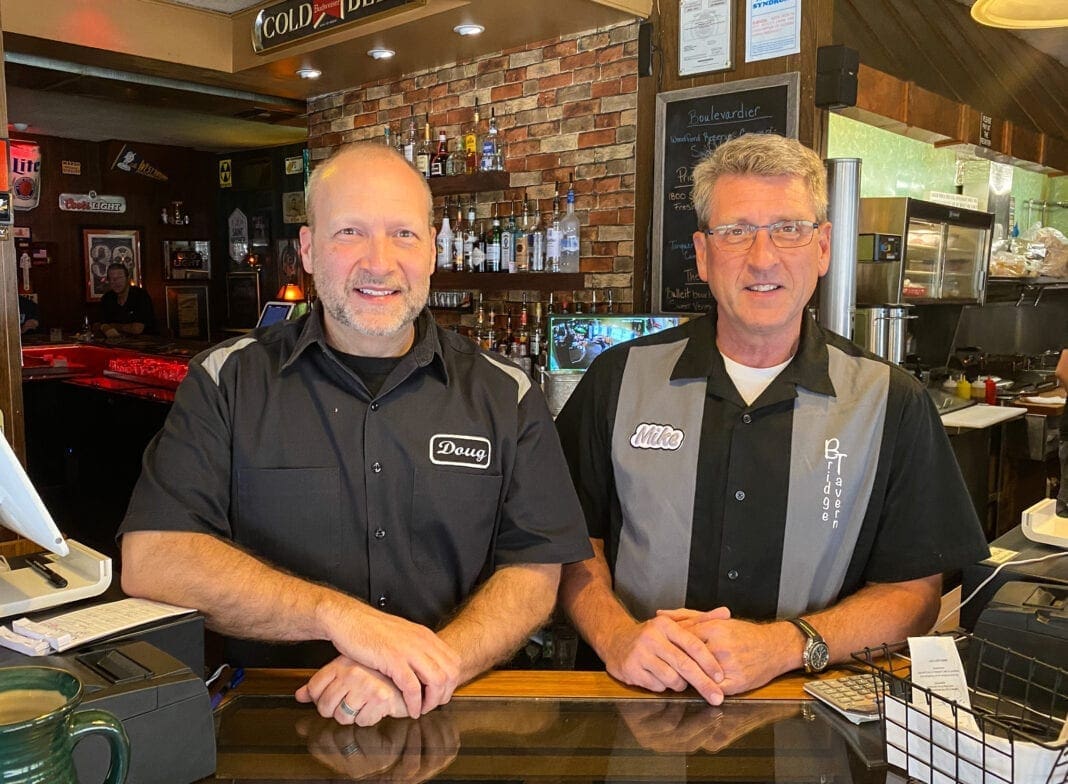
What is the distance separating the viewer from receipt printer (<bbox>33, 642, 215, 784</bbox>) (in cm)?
100

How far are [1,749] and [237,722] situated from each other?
0.53 meters

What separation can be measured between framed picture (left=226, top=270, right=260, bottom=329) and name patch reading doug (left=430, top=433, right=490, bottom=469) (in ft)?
31.7

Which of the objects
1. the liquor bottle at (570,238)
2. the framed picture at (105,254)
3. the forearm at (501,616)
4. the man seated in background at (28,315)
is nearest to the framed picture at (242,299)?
the framed picture at (105,254)

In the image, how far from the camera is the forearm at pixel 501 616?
1529mm

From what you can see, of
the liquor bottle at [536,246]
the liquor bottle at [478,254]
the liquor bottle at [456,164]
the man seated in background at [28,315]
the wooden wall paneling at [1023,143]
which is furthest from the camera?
the man seated in background at [28,315]

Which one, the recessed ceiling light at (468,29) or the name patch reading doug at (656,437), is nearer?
the name patch reading doug at (656,437)

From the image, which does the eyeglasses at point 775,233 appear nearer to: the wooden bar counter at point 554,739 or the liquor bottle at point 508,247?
the wooden bar counter at point 554,739

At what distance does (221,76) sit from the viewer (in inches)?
221

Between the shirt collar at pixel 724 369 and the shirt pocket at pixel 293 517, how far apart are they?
765 millimetres

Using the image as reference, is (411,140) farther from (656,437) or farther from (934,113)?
(656,437)

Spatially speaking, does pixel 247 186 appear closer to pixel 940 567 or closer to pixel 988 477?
pixel 988 477

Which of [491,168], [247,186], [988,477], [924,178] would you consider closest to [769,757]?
[491,168]

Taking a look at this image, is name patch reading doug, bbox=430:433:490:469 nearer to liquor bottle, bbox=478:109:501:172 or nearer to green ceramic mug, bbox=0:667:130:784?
green ceramic mug, bbox=0:667:130:784

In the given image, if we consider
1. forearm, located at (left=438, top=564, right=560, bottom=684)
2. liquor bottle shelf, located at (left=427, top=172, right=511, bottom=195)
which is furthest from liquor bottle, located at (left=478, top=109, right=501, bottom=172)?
forearm, located at (left=438, top=564, right=560, bottom=684)
